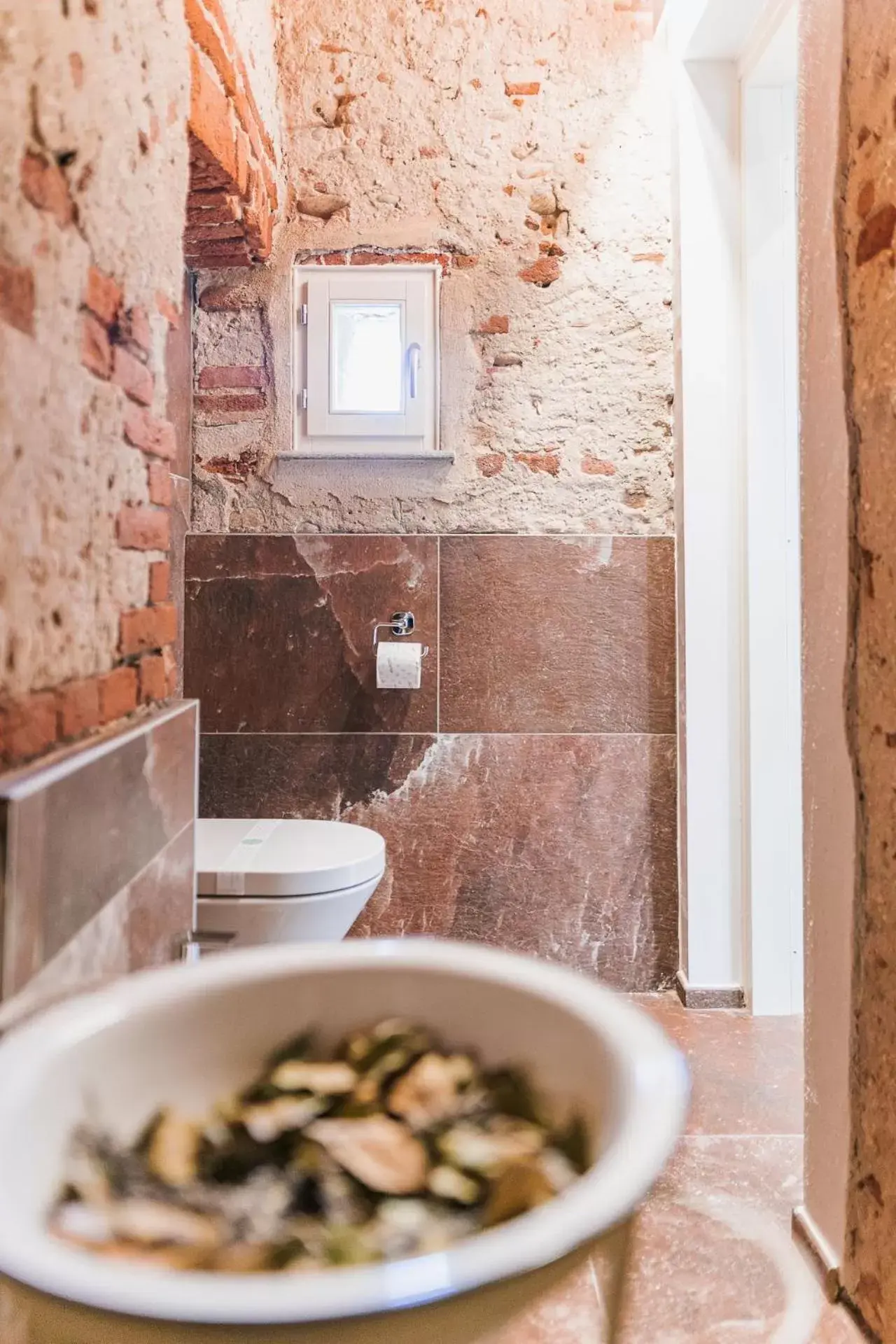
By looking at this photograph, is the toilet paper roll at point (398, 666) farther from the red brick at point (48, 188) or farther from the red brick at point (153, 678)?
the red brick at point (48, 188)

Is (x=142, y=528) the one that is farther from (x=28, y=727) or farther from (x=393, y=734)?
(x=393, y=734)

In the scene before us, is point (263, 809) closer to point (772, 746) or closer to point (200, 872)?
point (200, 872)

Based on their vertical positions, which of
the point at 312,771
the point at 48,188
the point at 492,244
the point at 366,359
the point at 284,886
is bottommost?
the point at 284,886

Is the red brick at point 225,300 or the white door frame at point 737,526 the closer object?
the white door frame at point 737,526

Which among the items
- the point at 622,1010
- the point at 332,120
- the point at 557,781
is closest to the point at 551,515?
the point at 557,781

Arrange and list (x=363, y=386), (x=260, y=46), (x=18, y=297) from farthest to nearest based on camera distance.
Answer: (x=363, y=386) → (x=260, y=46) → (x=18, y=297)

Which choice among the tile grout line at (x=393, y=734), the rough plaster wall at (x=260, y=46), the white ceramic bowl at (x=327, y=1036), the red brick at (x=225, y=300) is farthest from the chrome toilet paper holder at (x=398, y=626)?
the white ceramic bowl at (x=327, y=1036)

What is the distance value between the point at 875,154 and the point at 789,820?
1.50 metres

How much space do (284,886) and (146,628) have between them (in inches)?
24.3

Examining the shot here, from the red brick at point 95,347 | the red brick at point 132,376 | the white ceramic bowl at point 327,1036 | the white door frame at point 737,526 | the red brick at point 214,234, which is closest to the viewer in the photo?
the white ceramic bowl at point 327,1036

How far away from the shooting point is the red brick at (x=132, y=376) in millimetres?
1001

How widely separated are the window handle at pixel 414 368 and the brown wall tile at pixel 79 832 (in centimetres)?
148

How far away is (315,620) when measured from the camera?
233cm

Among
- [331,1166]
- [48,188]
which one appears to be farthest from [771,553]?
[331,1166]
